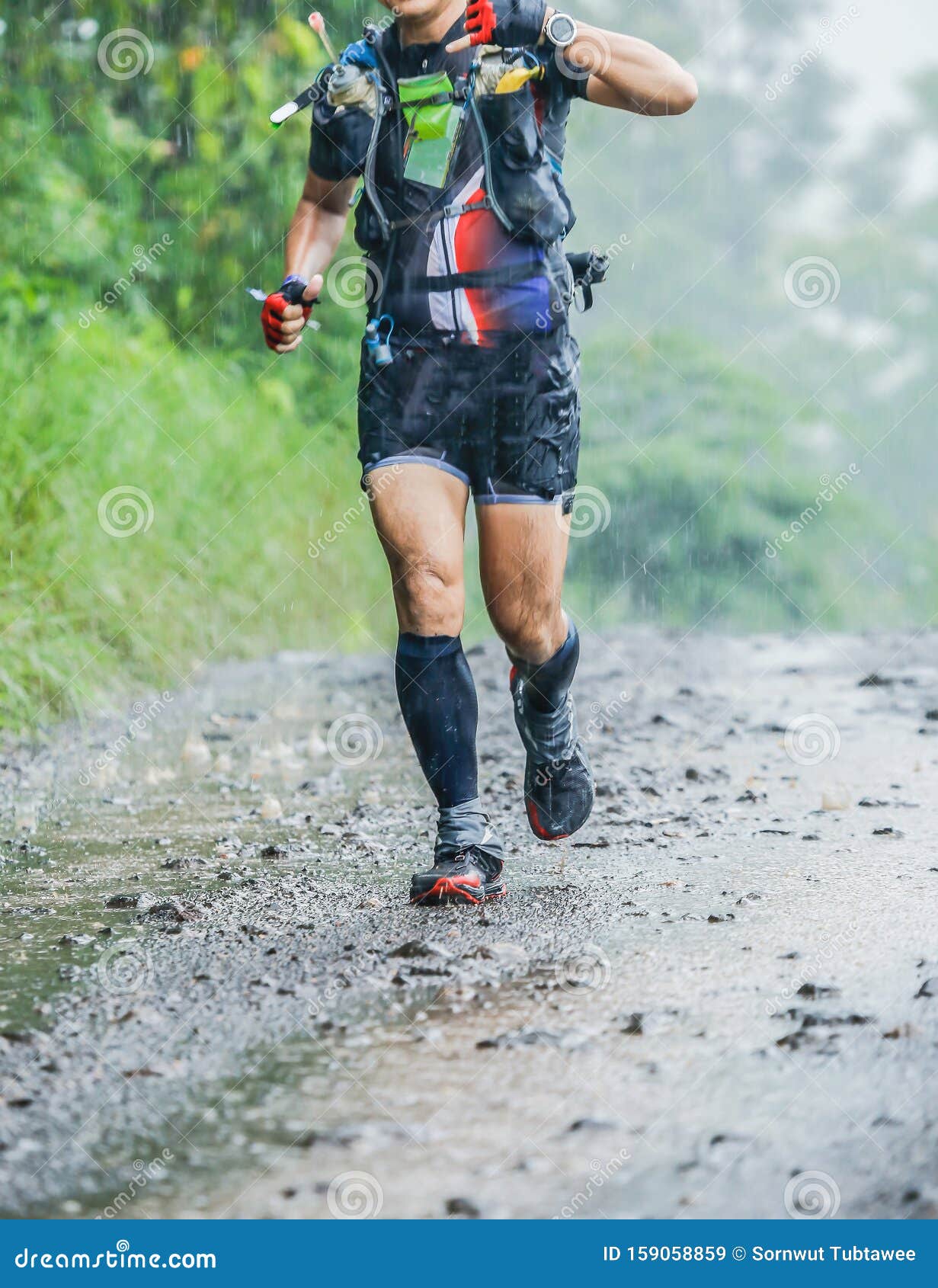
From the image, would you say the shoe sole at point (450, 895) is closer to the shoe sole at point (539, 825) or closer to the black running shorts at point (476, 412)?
the shoe sole at point (539, 825)

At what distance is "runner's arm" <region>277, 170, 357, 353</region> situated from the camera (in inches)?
142

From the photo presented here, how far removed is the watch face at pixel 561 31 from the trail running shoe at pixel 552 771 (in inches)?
57.4

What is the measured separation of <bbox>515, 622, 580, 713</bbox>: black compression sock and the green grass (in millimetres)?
3066

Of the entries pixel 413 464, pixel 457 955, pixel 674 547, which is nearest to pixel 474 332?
pixel 413 464

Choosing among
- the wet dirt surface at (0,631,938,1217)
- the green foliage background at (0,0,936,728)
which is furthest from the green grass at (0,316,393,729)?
the wet dirt surface at (0,631,938,1217)

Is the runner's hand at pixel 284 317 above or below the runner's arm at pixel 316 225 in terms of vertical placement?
below

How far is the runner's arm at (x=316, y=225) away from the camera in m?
3.60

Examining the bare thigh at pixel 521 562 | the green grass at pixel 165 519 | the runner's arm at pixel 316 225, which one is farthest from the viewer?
the green grass at pixel 165 519

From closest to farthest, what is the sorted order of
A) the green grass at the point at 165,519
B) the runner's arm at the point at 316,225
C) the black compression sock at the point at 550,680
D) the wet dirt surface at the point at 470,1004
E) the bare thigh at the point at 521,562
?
the wet dirt surface at the point at 470,1004 < the bare thigh at the point at 521,562 < the runner's arm at the point at 316,225 < the black compression sock at the point at 550,680 < the green grass at the point at 165,519

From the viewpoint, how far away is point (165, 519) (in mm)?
8031

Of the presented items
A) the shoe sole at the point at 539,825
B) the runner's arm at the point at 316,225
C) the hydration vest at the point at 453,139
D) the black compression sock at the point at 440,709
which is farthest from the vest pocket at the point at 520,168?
the shoe sole at the point at 539,825

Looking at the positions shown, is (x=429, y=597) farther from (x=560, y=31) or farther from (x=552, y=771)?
(x=560, y=31)

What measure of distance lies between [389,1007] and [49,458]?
4992 mm

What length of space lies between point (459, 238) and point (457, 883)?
1432 mm
